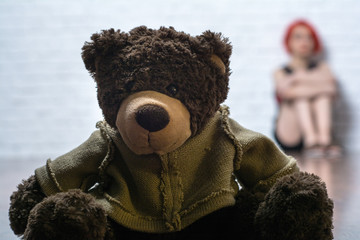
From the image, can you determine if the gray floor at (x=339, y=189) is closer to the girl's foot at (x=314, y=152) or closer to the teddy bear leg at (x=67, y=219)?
the girl's foot at (x=314, y=152)

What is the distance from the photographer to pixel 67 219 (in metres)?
0.70

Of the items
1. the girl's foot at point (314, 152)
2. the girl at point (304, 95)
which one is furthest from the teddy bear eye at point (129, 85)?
the girl at point (304, 95)

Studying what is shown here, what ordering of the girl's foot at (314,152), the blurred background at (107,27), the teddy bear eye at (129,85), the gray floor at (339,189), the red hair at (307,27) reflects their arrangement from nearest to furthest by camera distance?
the teddy bear eye at (129,85), the gray floor at (339,189), the girl's foot at (314,152), the red hair at (307,27), the blurred background at (107,27)

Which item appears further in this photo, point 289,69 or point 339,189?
point 289,69

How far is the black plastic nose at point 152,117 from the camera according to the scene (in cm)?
76

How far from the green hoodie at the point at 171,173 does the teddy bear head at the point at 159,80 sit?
4cm

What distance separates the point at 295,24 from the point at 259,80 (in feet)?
1.52

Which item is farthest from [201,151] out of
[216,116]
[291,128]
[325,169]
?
[291,128]

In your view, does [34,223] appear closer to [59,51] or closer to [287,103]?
[287,103]

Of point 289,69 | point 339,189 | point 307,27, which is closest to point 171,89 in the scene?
point 339,189

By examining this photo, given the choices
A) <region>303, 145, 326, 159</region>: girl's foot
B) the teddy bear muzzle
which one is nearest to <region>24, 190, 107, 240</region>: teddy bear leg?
the teddy bear muzzle

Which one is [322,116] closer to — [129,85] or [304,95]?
[304,95]

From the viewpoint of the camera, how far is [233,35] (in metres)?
3.66

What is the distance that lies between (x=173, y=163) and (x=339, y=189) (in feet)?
3.09
